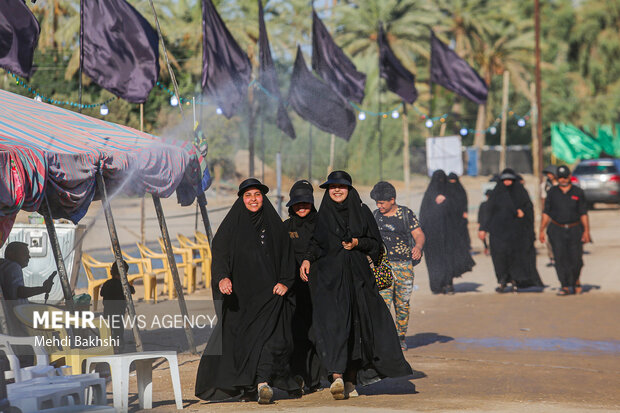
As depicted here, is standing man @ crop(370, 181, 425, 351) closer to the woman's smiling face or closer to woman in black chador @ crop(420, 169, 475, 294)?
the woman's smiling face

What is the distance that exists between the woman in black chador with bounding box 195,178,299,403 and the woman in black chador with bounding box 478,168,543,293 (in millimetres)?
7657

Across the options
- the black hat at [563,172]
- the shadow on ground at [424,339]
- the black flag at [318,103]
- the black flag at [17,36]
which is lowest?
the shadow on ground at [424,339]

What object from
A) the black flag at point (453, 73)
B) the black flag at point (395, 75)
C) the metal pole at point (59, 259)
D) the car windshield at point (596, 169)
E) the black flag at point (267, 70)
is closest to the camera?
the metal pole at point (59, 259)

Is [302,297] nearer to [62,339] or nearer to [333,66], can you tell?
[62,339]

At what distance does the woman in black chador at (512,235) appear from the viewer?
14.5 m

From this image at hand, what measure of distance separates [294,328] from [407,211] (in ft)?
7.69

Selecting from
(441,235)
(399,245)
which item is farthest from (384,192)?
(441,235)

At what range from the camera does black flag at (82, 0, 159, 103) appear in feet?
37.5

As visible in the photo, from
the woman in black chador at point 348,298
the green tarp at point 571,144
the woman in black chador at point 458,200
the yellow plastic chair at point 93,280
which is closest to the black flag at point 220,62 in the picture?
the yellow plastic chair at point 93,280

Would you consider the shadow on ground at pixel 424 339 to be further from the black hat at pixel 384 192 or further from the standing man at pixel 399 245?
the black hat at pixel 384 192

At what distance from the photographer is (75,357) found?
297 inches

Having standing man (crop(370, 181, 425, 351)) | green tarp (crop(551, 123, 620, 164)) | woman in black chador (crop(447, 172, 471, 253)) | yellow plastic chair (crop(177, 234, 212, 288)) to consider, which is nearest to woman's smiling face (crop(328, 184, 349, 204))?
standing man (crop(370, 181, 425, 351))

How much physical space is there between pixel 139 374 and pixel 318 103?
1431 cm

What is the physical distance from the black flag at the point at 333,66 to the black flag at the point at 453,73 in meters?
3.01
